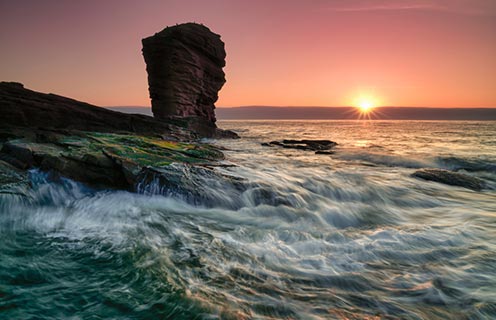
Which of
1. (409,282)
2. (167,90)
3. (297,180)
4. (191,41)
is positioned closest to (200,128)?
(167,90)

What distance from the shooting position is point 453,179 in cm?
1098

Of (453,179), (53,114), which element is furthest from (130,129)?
(453,179)

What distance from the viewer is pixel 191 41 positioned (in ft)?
110

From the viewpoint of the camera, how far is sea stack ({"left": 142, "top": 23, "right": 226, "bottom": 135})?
31.8m

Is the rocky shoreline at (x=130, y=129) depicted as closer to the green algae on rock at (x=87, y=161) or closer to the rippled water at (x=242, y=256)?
the green algae on rock at (x=87, y=161)

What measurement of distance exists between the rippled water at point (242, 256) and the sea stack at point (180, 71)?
24267mm

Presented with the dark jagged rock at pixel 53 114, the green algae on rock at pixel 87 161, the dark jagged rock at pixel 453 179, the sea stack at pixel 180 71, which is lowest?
the dark jagged rock at pixel 453 179

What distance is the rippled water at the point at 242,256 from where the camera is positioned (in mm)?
3285

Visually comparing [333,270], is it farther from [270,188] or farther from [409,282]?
[270,188]

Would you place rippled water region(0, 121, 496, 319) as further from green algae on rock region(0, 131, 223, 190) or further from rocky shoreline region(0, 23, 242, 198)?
rocky shoreline region(0, 23, 242, 198)

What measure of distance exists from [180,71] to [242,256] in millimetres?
30610

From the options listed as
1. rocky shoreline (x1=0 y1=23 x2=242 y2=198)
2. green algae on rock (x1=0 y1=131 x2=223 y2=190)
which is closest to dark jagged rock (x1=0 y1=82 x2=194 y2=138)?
rocky shoreline (x1=0 y1=23 x2=242 y2=198)

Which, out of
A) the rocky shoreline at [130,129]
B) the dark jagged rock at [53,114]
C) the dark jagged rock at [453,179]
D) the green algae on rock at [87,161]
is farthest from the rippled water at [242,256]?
the dark jagged rock at [53,114]

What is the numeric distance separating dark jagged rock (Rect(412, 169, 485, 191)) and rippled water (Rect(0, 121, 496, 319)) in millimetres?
2600
